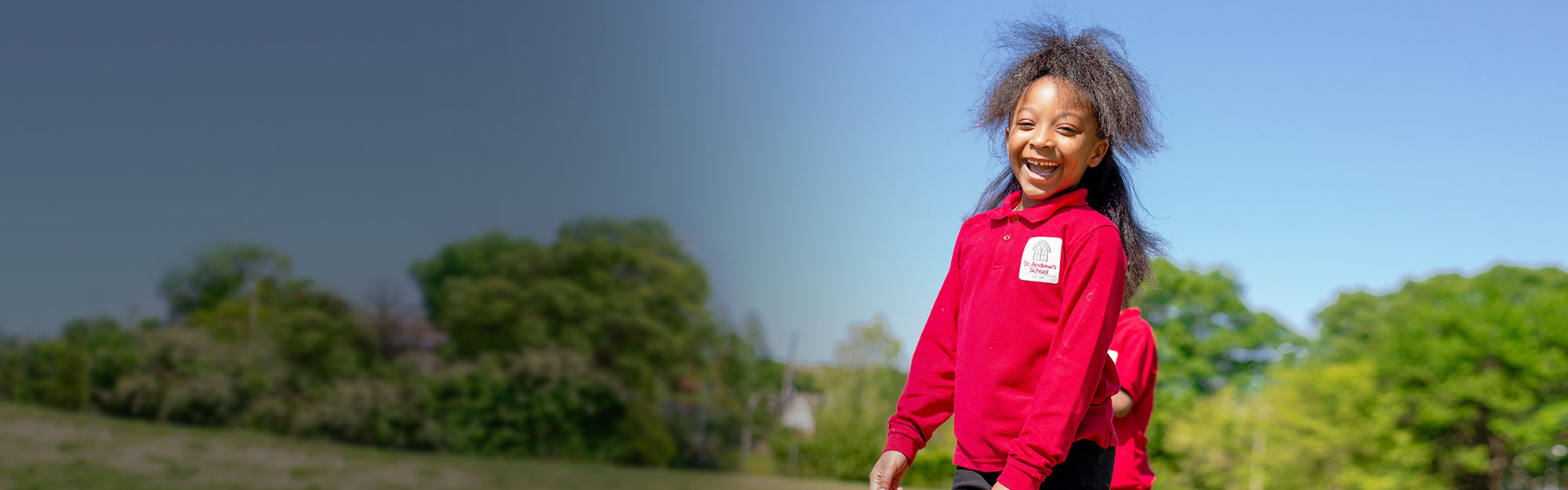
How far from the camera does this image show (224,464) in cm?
1033

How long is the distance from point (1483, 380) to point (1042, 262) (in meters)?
23.5

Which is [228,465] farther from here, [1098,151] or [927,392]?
[1098,151]

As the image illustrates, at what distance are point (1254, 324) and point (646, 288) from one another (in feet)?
71.9

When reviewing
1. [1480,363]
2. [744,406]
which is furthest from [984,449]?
[1480,363]

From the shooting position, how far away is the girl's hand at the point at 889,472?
5.40 ft

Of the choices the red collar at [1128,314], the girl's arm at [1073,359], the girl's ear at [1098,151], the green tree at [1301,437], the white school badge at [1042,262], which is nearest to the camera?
the girl's arm at [1073,359]

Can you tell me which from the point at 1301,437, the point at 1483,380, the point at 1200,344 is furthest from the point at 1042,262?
the point at 1200,344

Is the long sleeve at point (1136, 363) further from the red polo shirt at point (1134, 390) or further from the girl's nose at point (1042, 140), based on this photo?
the girl's nose at point (1042, 140)

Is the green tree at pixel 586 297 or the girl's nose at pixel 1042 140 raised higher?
the green tree at pixel 586 297

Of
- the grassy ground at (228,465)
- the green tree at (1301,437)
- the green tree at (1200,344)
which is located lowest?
the grassy ground at (228,465)

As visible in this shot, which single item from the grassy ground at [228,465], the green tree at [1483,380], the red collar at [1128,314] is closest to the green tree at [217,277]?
the grassy ground at [228,465]

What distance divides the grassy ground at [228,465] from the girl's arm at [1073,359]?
10155mm

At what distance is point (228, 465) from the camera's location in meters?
10.4

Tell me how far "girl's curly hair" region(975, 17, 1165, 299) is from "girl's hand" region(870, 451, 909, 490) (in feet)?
1.75
